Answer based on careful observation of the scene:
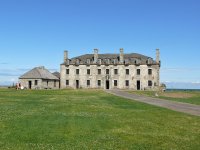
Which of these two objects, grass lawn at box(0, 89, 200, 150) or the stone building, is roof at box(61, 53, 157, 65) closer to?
the stone building

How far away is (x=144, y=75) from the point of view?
3728 inches

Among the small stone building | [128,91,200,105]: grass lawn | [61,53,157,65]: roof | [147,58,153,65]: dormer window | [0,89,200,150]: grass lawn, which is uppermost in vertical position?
[61,53,157,65]: roof

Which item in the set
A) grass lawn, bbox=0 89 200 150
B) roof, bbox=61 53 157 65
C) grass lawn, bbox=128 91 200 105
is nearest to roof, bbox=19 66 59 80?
roof, bbox=61 53 157 65

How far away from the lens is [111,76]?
96812 mm

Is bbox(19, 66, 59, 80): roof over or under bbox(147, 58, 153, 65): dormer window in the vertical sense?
under

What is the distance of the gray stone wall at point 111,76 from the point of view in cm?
9431

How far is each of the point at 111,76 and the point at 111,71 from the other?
1.40 metres

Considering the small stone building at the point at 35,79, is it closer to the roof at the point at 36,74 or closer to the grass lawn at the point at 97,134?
the roof at the point at 36,74

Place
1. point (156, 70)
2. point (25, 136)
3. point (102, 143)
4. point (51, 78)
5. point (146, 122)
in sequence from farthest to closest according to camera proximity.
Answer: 1. point (51, 78)
2. point (156, 70)
3. point (146, 122)
4. point (25, 136)
5. point (102, 143)

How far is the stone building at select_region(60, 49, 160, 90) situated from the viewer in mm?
94375

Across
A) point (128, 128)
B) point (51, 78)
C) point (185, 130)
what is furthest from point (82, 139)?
point (51, 78)

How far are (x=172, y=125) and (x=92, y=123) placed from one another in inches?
167

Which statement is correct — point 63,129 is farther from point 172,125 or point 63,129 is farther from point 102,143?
point 172,125

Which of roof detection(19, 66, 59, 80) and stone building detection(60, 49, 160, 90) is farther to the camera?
roof detection(19, 66, 59, 80)
